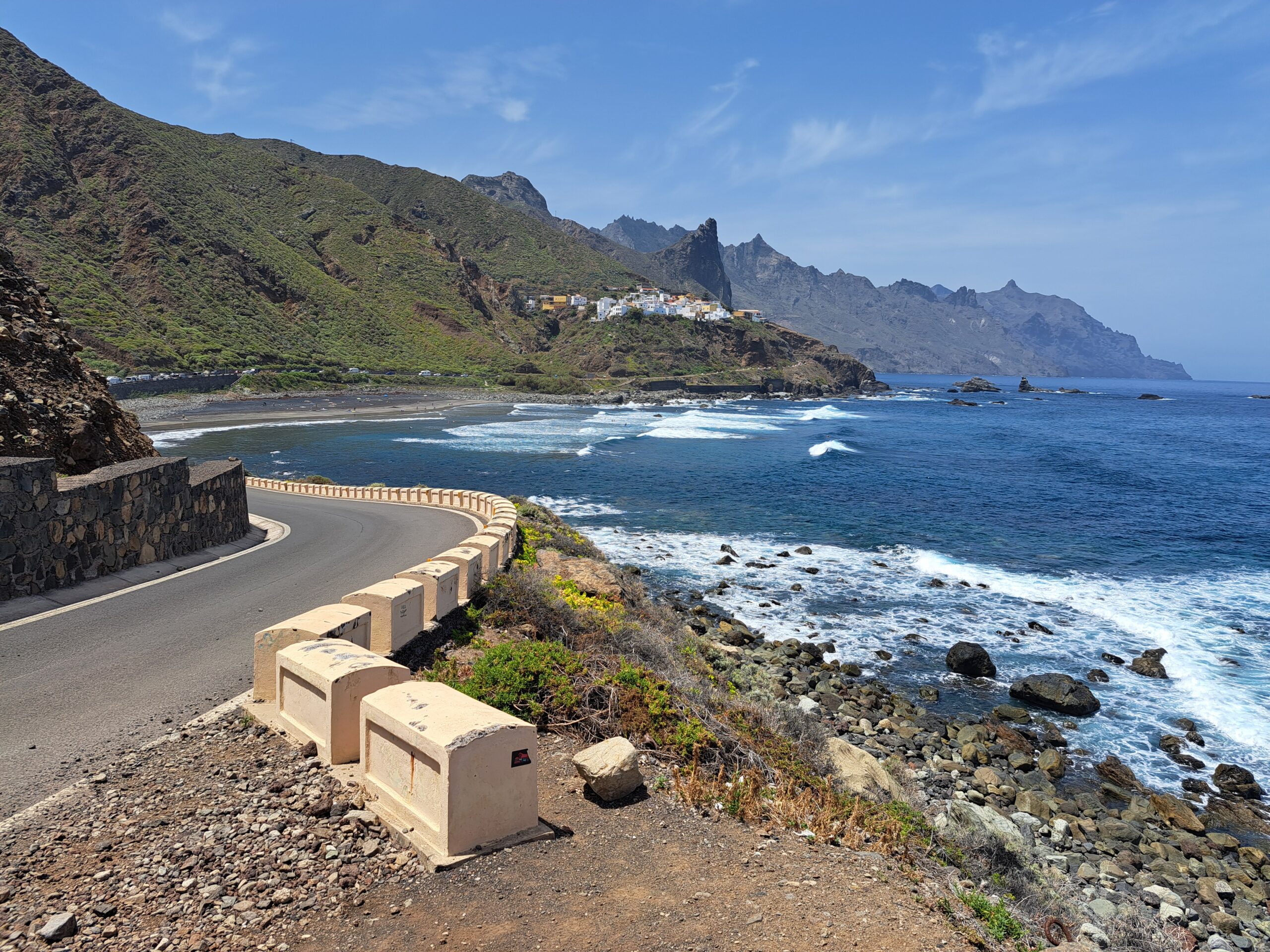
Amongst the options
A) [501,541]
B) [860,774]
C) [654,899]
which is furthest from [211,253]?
[654,899]

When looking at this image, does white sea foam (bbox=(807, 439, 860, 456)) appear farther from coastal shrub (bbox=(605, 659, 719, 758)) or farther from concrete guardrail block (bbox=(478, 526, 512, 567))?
coastal shrub (bbox=(605, 659, 719, 758))

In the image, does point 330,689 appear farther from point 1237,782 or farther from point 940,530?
point 940,530

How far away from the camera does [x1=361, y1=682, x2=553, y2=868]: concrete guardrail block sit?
4.66 m

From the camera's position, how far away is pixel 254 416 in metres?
69.4

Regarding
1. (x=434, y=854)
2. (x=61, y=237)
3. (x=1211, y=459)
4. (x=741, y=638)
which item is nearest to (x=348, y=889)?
(x=434, y=854)

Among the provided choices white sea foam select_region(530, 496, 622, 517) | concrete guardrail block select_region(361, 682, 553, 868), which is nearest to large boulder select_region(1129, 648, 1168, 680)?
concrete guardrail block select_region(361, 682, 553, 868)

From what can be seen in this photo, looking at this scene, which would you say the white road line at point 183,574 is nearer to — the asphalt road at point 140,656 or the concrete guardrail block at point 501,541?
the asphalt road at point 140,656

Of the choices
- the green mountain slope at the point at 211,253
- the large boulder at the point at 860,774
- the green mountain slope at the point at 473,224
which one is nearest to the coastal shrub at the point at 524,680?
the large boulder at the point at 860,774

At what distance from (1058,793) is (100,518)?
16243 mm

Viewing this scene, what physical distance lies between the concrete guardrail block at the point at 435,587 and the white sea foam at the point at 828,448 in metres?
47.7

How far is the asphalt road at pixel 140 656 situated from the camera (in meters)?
6.06

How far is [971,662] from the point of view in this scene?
1677 cm

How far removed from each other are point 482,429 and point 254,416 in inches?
900

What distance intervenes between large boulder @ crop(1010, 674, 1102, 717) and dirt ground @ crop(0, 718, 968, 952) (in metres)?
11.8
